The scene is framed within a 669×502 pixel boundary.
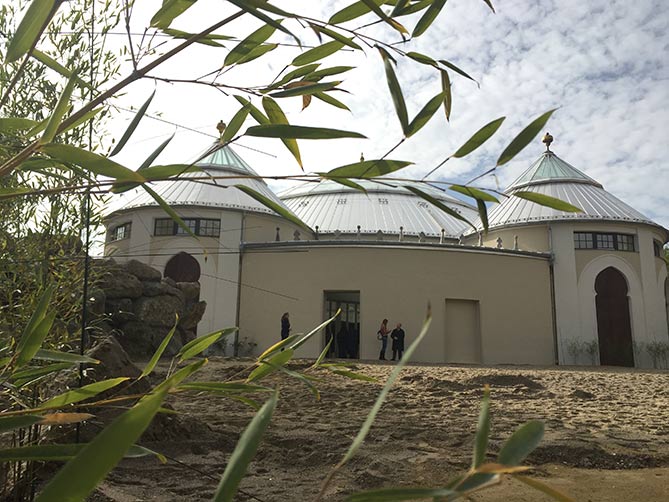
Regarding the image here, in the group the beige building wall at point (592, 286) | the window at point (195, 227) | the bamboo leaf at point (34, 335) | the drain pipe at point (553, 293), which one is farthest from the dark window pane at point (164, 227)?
the bamboo leaf at point (34, 335)

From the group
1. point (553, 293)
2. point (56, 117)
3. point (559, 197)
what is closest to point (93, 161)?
point (56, 117)

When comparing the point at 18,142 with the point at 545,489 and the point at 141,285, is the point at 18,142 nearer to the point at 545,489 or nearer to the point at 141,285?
the point at 545,489

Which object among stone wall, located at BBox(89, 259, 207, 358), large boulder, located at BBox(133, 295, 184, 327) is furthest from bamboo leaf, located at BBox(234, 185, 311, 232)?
large boulder, located at BBox(133, 295, 184, 327)

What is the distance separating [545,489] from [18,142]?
2431mm

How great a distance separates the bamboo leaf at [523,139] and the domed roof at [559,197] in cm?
1960

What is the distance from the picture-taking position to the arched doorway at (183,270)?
65.0 ft

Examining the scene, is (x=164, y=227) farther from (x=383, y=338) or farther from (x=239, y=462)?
(x=239, y=462)

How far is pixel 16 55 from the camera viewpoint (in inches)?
52.9

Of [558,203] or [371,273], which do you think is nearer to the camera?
[558,203]

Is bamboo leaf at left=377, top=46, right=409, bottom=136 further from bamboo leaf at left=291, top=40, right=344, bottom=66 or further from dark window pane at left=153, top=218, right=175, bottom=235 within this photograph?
dark window pane at left=153, top=218, right=175, bottom=235

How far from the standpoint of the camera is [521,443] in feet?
3.00

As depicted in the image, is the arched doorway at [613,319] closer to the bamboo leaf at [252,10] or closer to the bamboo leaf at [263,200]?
the bamboo leaf at [263,200]

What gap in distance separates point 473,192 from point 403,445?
3.95m

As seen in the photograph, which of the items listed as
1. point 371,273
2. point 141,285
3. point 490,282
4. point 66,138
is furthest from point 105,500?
point 490,282
